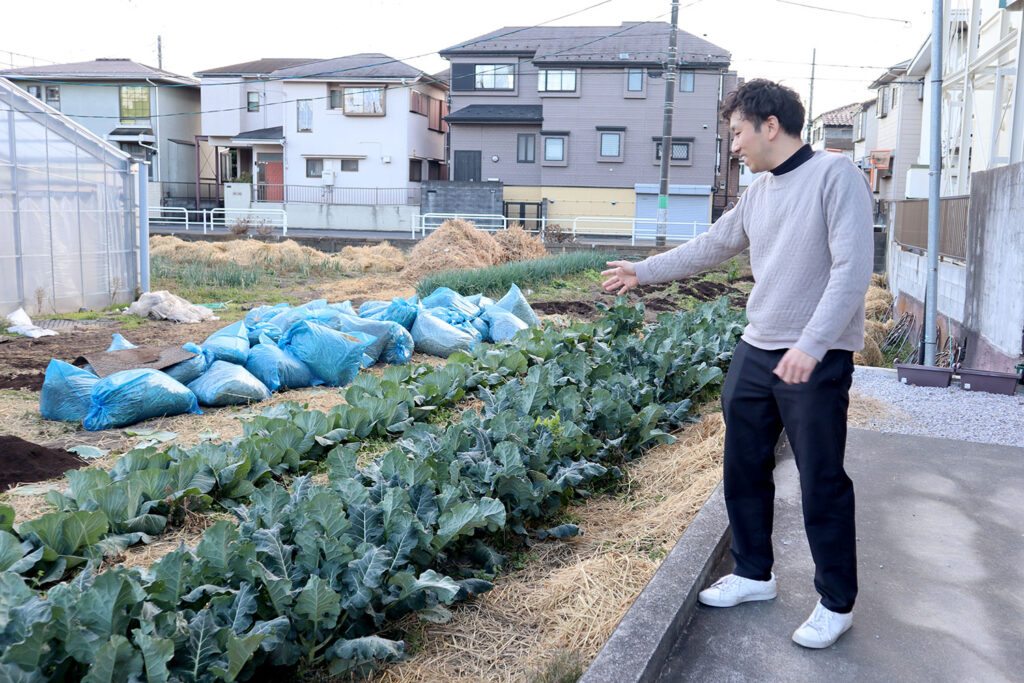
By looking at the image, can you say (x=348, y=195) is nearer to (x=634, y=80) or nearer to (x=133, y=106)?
(x=133, y=106)

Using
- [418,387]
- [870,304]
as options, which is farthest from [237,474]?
[870,304]

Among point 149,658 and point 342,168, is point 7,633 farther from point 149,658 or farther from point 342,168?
point 342,168

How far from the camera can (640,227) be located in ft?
107

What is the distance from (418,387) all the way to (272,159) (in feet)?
117

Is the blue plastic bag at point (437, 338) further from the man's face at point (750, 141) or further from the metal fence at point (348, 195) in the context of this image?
the metal fence at point (348, 195)

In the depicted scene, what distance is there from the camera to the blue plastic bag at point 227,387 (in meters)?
5.81

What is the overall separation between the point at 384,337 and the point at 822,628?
5.11 meters

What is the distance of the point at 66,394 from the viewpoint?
541cm

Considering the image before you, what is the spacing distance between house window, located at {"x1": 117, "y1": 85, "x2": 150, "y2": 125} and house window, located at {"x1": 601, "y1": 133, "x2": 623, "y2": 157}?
20506 millimetres

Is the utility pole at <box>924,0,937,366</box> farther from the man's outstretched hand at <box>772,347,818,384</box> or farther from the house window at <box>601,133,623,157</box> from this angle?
the house window at <box>601,133,623,157</box>

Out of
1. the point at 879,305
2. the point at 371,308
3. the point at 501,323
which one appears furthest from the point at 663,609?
the point at 879,305

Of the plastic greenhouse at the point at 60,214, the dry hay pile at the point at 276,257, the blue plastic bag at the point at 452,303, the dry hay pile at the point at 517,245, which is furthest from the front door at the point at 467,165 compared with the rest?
the blue plastic bag at the point at 452,303

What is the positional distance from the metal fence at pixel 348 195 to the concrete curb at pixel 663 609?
3253cm

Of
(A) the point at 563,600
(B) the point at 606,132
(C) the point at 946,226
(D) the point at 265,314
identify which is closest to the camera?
(A) the point at 563,600
